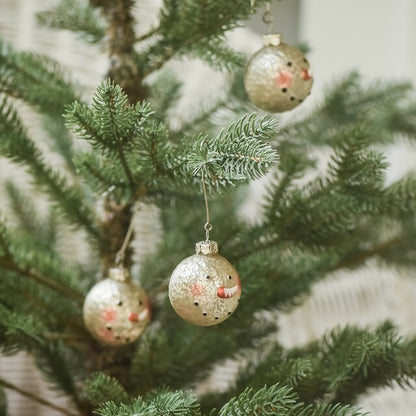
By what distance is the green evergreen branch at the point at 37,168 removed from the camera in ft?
1.69

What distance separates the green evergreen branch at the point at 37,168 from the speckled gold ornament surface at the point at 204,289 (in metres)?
0.16

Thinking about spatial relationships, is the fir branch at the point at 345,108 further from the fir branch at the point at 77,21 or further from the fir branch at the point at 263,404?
the fir branch at the point at 263,404

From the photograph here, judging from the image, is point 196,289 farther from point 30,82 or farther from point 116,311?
point 30,82

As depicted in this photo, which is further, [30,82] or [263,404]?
[30,82]

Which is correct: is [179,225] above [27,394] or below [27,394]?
above

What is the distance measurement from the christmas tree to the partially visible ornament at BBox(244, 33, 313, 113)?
0.10ft

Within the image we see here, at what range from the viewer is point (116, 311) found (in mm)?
496

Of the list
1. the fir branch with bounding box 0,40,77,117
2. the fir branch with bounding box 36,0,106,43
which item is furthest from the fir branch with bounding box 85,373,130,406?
the fir branch with bounding box 36,0,106,43

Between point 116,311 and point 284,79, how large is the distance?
0.78 feet

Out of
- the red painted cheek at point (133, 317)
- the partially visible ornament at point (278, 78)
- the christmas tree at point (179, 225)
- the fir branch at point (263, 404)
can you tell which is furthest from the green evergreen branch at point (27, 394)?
the partially visible ornament at point (278, 78)

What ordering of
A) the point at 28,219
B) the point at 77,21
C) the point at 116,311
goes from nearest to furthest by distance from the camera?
the point at 116,311, the point at 77,21, the point at 28,219

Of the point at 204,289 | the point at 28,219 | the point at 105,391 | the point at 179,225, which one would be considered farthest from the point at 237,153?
the point at 28,219

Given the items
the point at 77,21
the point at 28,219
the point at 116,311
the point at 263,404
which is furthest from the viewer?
the point at 28,219

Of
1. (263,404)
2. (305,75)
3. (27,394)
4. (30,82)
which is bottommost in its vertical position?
(263,404)
